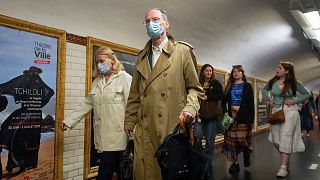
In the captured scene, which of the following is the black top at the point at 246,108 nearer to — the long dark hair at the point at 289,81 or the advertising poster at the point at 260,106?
the long dark hair at the point at 289,81

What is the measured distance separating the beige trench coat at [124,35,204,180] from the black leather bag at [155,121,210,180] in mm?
193

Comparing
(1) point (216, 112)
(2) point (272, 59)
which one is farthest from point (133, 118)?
(2) point (272, 59)

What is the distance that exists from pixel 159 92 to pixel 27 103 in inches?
71.2

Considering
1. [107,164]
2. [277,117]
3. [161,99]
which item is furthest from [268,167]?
[161,99]

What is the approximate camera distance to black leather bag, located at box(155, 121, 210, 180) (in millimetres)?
2006

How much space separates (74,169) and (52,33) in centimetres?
173

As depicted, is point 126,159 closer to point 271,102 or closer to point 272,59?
point 271,102

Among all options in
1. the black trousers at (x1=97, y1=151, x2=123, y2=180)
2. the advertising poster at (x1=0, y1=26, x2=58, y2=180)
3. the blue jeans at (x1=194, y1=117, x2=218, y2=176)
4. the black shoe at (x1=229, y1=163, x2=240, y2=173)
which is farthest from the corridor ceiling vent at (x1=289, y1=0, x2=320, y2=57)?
the black trousers at (x1=97, y1=151, x2=123, y2=180)

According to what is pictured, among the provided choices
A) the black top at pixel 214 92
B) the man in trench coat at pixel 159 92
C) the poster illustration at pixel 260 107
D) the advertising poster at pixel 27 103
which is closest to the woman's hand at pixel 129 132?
the man in trench coat at pixel 159 92

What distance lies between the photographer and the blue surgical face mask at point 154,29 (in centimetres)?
241

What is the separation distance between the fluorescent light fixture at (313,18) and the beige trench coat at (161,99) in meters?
5.38

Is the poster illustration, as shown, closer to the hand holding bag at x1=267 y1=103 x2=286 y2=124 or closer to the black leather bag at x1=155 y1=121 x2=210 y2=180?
the hand holding bag at x1=267 y1=103 x2=286 y2=124

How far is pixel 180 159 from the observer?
204 cm

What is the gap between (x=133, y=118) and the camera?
2561mm
